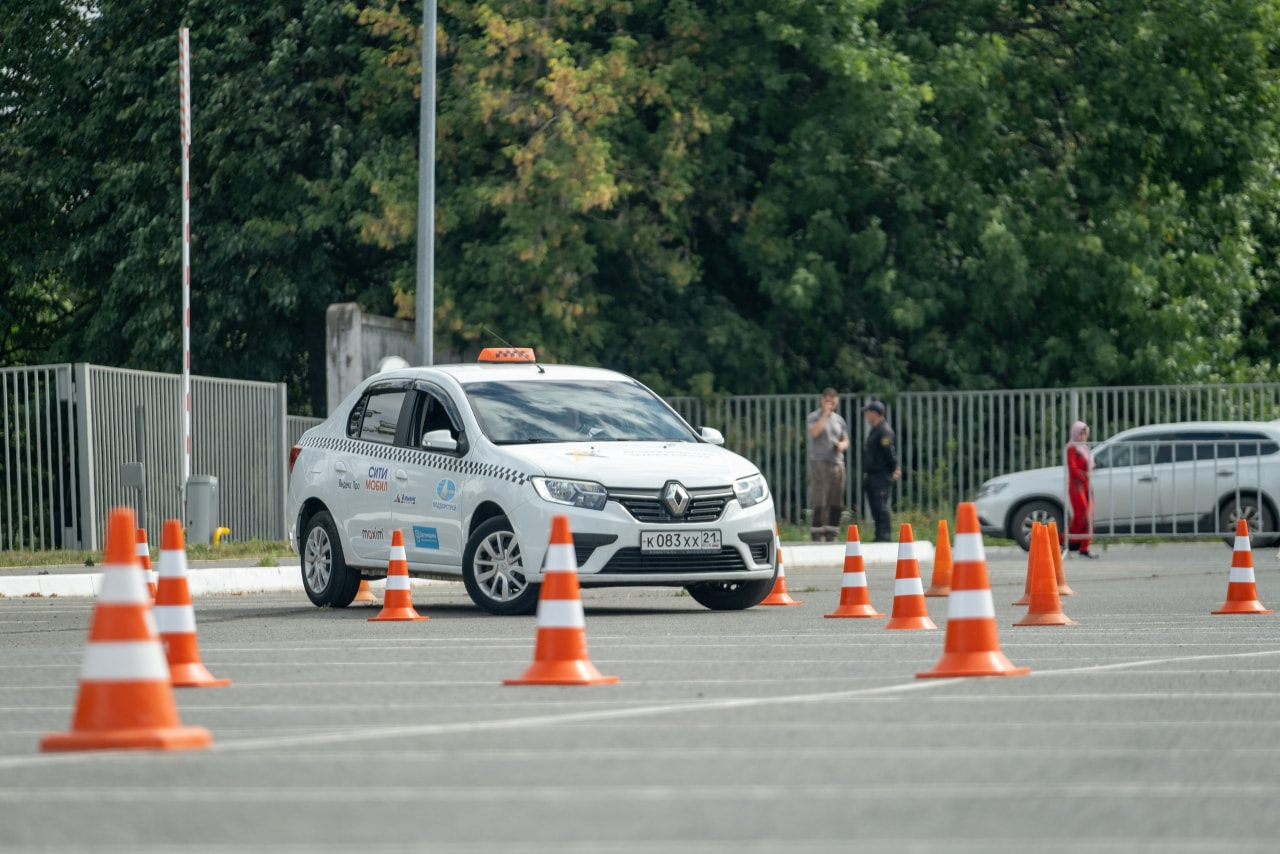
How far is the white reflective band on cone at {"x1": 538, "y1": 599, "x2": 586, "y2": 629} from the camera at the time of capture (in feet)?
30.8

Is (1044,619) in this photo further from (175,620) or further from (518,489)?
(175,620)

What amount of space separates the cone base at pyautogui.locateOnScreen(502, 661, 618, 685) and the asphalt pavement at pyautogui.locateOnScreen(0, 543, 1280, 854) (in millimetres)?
128

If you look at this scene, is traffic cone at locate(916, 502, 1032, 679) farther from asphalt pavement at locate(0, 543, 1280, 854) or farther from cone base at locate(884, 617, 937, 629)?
cone base at locate(884, 617, 937, 629)

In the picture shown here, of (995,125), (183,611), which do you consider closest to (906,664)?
(183,611)

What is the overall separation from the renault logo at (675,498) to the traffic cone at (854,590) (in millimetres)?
1065

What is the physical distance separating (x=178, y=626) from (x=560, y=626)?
171 centimetres

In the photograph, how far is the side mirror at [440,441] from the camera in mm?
15211

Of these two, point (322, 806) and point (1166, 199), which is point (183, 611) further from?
point (1166, 199)

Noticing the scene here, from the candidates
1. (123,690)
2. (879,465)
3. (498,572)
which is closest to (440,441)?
(498,572)

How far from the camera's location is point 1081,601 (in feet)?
55.5

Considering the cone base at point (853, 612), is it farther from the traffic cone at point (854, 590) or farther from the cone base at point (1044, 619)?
the cone base at point (1044, 619)

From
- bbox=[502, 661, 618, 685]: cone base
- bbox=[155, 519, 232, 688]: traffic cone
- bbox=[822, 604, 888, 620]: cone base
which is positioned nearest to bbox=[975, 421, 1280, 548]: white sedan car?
bbox=[822, 604, 888, 620]: cone base

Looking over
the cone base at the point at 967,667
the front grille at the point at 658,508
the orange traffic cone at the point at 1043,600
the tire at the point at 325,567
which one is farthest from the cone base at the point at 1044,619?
the tire at the point at 325,567

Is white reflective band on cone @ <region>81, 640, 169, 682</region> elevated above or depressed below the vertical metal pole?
below
